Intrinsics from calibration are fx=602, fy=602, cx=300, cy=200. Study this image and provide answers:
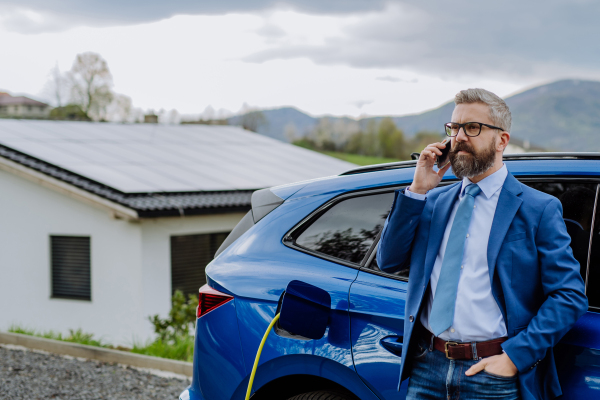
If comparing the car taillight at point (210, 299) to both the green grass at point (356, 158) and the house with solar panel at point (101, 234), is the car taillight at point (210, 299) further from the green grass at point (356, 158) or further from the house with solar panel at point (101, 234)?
the green grass at point (356, 158)

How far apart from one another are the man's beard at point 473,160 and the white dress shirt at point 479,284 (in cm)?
5

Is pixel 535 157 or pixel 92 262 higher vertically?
pixel 535 157

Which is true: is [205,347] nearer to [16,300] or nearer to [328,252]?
[328,252]

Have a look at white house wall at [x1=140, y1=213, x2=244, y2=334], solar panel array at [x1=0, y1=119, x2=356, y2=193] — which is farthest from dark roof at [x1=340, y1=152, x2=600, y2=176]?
solar panel array at [x1=0, y1=119, x2=356, y2=193]

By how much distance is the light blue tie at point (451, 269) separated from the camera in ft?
6.55

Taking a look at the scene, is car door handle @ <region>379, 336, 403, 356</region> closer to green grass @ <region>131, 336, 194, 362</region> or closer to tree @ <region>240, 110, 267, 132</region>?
green grass @ <region>131, 336, 194, 362</region>

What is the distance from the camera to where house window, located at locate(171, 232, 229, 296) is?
41.2ft

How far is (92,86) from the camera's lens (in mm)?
57312

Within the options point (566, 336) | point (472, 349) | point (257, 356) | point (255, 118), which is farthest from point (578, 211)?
point (255, 118)

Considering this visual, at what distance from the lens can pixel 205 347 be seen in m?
2.91

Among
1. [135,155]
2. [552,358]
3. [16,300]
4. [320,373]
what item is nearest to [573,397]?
[552,358]

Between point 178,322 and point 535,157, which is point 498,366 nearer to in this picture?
point 535,157

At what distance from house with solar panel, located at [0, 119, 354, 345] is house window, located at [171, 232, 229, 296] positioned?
0.07 ft

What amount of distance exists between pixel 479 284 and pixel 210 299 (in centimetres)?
141
